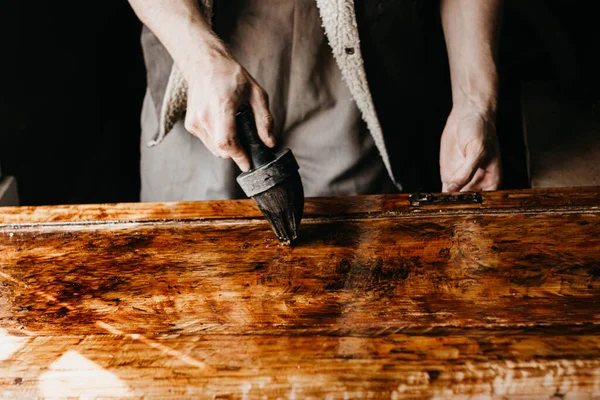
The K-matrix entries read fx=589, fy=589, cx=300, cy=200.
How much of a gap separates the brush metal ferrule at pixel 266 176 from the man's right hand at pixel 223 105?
4 cm

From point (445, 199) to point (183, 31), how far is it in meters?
0.59

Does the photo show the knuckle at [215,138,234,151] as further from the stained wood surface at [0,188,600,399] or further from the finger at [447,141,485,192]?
the finger at [447,141,485,192]

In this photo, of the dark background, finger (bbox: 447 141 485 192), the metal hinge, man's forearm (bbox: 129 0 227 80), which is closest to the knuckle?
man's forearm (bbox: 129 0 227 80)

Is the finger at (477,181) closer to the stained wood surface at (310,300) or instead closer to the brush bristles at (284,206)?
the stained wood surface at (310,300)

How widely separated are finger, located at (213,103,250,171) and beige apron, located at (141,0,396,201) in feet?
Answer: 1.46

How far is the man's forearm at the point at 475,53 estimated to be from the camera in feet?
4.23

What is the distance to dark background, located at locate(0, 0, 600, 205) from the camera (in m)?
2.04

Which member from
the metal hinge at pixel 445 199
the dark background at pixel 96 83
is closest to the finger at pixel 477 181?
the metal hinge at pixel 445 199

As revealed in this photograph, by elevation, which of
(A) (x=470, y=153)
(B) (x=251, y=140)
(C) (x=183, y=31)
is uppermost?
(C) (x=183, y=31)

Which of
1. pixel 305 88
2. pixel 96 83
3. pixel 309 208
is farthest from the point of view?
pixel 96 83

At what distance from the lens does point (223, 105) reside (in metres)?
0.95

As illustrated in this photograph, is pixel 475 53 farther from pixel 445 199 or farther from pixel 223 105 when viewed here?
pixel 223 105

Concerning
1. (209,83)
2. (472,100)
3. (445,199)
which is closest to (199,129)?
(209,83)

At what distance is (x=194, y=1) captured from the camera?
1136 mm
